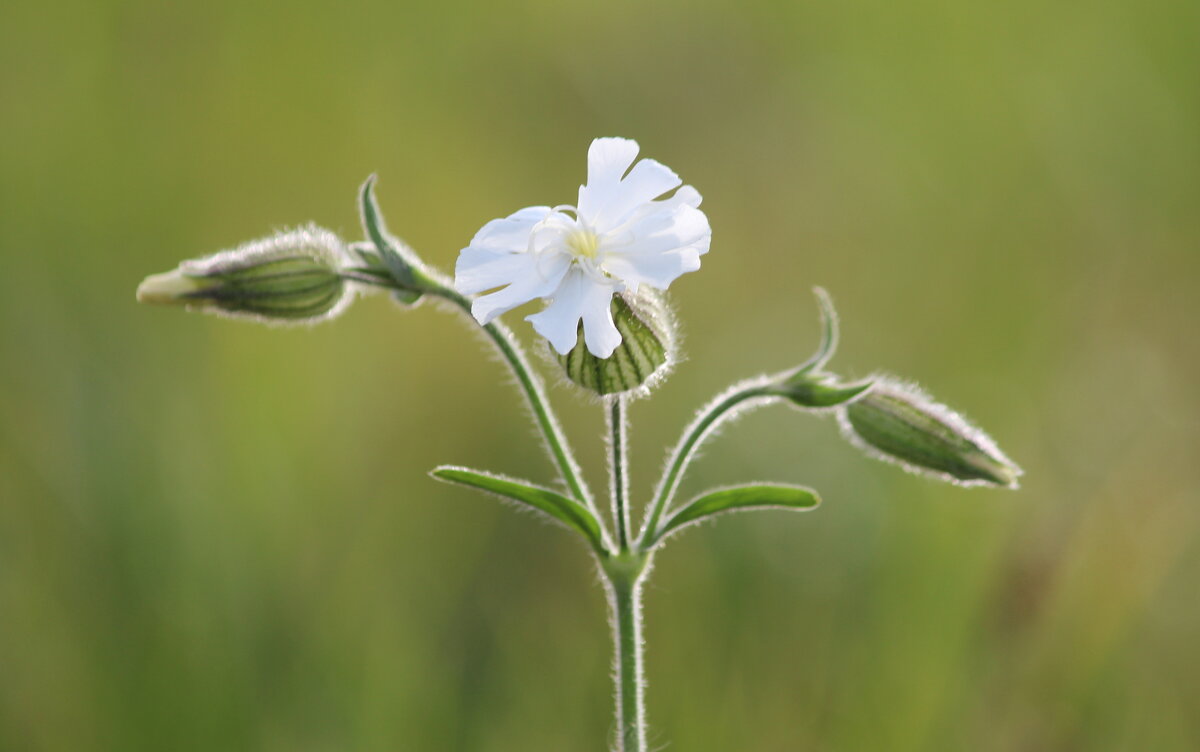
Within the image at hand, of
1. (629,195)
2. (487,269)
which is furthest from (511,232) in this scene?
(629,195)

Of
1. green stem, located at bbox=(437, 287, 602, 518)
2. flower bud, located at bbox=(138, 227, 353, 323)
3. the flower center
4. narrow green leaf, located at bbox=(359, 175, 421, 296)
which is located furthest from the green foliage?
flower bud, located at bbox=(138, 227, 353, 323)

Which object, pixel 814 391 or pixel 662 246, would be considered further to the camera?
pixel 814 391

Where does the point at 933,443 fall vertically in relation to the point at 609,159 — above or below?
below

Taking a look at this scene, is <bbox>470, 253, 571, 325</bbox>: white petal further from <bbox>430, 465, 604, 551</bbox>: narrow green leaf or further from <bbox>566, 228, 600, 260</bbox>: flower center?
<bbox>430, 465, 604, 551</bbox>: narrow green leaf

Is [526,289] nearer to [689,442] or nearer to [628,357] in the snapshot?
[628,357]

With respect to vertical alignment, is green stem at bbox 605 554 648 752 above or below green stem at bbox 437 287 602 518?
below

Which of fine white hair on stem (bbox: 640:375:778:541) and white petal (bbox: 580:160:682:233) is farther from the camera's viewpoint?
fine white hair on stem (bbox: 640:375:778:541)

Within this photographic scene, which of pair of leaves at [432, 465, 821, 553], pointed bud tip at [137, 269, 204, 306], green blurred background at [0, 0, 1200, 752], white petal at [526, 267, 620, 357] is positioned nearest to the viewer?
white petal at [526, 267, 620, 357]
